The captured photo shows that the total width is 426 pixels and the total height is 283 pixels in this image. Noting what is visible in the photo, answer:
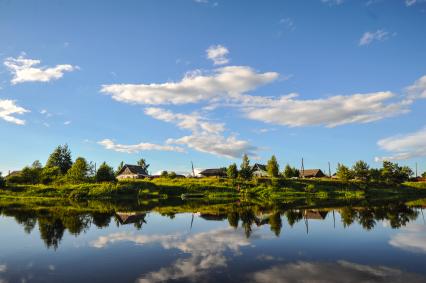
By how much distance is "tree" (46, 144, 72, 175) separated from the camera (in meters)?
96.8

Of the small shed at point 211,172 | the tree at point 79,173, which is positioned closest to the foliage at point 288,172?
the small shed at point 211,172

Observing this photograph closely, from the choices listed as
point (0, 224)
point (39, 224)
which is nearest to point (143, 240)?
point (39, 224)

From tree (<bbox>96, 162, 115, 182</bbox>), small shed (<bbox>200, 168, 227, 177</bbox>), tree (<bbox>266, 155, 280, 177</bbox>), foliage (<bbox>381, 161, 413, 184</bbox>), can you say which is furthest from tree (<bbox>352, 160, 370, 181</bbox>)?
tree (<bbox>96, 162, 115, 182</bbox>)

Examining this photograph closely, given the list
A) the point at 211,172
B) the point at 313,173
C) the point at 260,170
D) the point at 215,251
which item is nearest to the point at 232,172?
the point at 260,170

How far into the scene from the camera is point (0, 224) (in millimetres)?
28578

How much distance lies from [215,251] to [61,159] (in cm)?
9380

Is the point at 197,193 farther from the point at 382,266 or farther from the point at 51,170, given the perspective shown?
the point at 382,266

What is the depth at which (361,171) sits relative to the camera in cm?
9344

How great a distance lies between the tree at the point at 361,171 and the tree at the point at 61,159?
83972 mm

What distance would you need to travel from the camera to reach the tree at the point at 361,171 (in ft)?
307

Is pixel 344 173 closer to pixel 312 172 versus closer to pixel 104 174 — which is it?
pixel 312 172

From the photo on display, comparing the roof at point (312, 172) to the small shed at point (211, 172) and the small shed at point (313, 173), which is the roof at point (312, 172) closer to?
the small shed at point (313, 173)

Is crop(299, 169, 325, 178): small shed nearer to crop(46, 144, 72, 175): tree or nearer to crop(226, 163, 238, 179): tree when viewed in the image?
crop(226, 163, 238, 179): tree

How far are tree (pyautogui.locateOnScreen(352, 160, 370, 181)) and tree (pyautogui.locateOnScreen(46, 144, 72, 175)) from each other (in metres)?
84.0
